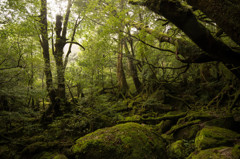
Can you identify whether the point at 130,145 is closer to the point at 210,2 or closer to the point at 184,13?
the point at 184,13

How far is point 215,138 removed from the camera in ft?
12.5

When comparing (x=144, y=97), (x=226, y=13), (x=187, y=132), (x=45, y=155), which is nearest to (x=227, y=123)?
(x=187, y=132)

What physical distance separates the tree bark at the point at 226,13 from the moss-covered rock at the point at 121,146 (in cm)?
308

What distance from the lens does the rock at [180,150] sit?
396 cm

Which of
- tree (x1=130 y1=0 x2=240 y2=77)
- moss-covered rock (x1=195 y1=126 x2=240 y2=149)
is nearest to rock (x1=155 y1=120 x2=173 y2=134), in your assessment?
moss-covered rock (x1=195 y1=126 x2=240 y2=149)

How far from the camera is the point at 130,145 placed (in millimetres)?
3342

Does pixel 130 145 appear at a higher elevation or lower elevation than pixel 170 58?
lower

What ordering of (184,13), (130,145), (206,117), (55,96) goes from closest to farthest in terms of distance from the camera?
(184,13), (130,145), (206,117), (55,96)

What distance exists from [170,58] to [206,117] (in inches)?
184

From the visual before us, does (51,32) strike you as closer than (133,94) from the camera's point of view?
Yes

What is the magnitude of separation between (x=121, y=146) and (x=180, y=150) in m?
2.10

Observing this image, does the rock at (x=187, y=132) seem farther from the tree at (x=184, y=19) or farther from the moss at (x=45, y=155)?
the moss at (x=45, y=155)

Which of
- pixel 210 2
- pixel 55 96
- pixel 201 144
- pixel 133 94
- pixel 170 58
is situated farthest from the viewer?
pixel 133 94

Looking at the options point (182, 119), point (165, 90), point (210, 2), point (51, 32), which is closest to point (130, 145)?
point (210, 2)
